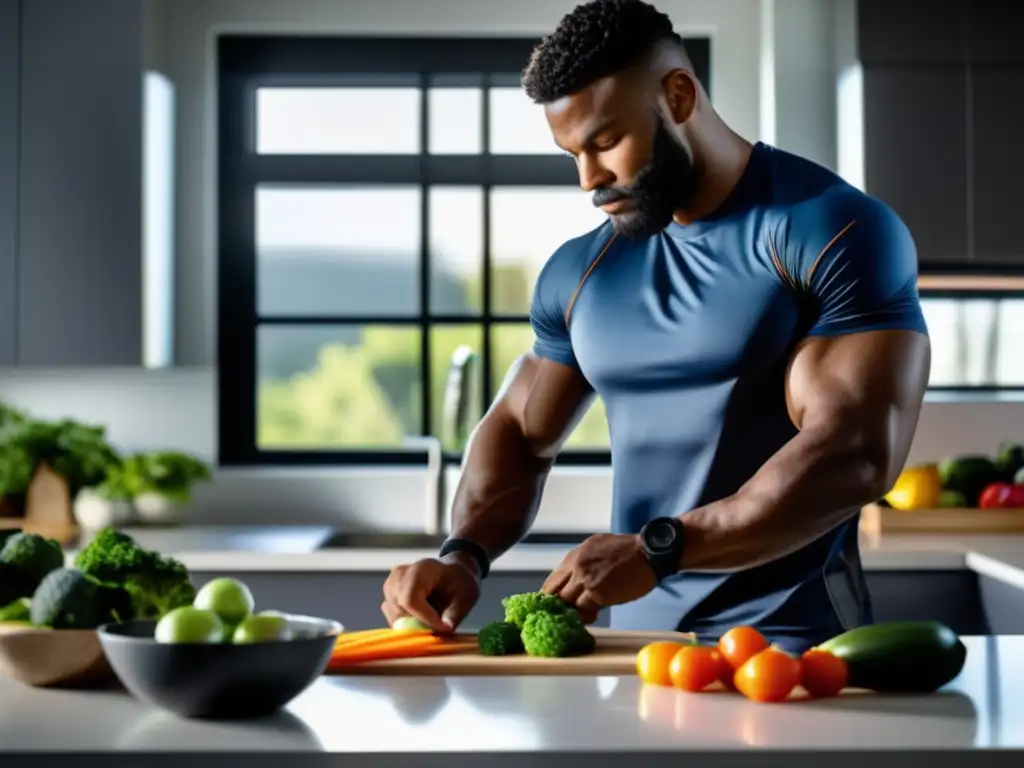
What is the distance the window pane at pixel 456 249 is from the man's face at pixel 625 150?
210 cm

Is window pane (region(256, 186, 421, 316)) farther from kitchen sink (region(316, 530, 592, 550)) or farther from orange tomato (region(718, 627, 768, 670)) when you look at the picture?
orange tomato (region(718, 627, 768, 670))

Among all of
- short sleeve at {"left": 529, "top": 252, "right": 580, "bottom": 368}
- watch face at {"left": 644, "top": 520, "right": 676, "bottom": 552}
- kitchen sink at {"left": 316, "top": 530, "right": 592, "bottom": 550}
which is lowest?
kitchen sink at {"left": 316, "top": 530, "right": 592, "bottom": 550}

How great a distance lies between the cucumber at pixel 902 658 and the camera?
141 cm

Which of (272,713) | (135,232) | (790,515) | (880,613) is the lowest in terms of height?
(880,613)

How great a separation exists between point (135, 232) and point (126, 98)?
35 cm

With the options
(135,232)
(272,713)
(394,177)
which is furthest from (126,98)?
(272,713)

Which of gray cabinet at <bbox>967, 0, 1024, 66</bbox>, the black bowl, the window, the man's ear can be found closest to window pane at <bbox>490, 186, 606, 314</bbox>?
the window

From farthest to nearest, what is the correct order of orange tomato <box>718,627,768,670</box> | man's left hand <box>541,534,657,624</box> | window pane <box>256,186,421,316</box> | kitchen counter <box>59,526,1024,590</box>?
window pane <box>256,186,421,316</box> → kitchen counter <box>59,526,1024,590</box> → man's left hand <box>541,534,657,624</box> → orange tomato <box>718,627,768,670</box>

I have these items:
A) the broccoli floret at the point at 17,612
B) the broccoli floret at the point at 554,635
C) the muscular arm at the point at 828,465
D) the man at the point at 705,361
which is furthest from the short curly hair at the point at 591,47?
the broccoli floret at the point at 17,612

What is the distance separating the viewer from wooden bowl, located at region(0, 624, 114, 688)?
1.42 m

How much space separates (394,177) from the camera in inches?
155

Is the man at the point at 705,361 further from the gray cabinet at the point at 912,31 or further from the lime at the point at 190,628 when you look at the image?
the gray cabinet at the point at 912,31

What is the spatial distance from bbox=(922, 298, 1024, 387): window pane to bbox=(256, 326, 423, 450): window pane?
4.91ft

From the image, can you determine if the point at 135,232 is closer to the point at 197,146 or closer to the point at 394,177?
the point at 197,146
